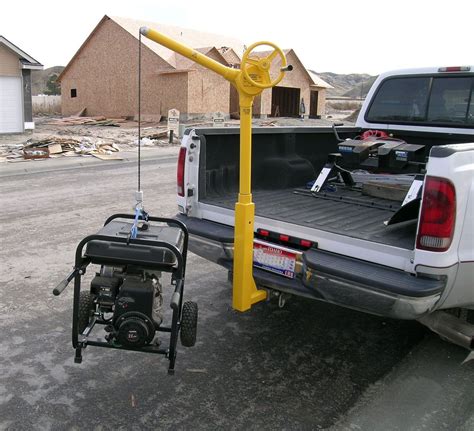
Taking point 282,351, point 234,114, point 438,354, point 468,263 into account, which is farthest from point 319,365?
point 234,114

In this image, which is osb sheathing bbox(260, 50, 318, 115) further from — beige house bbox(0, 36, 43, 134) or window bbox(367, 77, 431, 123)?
window bbox(367, 77, 431, 123)

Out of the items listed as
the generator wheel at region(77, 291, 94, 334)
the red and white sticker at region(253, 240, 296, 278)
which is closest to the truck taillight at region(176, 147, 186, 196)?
the red and white sticker at region(253, 240, 296, 278)

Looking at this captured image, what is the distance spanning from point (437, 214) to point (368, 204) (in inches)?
68.0

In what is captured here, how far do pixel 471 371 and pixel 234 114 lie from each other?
3636cm

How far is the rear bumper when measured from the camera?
9.86 ft

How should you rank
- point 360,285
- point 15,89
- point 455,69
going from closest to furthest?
1. point 360,285
2. point 455,69
3. point 15,89

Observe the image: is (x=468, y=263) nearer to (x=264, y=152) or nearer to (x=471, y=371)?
(x=471, y=371)

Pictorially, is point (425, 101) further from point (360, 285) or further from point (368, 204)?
point (360, 285)

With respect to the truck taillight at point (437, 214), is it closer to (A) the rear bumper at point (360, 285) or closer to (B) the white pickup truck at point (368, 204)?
(B) the white pickup truck at point (368, 204)

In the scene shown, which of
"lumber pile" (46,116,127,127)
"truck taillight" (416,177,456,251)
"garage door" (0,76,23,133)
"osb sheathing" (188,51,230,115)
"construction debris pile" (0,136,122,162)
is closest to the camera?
"truck taillight" (416,177,456,251)

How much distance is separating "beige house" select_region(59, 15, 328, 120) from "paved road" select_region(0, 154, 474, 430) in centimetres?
2914

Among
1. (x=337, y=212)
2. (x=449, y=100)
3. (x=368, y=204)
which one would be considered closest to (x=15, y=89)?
(x=449, y=100)

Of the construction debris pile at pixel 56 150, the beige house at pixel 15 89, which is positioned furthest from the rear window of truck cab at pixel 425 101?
the beige house at pixel 15 89

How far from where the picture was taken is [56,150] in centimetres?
1717
